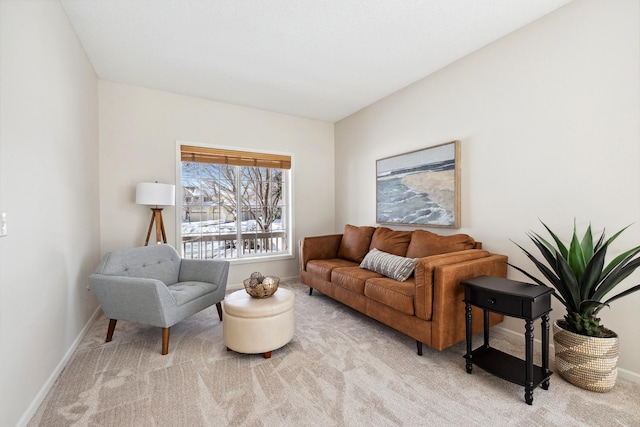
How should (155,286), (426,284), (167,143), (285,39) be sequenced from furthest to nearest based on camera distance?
(167,143) < (285,39) < (155,286) < (426,284)

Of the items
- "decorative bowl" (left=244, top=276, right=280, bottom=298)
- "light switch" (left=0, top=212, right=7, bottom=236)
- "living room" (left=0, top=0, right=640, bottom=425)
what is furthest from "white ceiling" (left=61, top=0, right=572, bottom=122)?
"decorative bowl" (left=244, top=276, right=280, bottom=298)

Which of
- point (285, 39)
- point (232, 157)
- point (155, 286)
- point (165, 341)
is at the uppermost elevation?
point (285, 39)

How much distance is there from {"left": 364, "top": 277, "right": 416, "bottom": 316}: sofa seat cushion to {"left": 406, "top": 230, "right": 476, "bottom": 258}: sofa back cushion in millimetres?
381

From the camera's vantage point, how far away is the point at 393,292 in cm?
234

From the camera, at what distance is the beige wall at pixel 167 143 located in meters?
3.31

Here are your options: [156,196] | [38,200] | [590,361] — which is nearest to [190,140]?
[156,196]

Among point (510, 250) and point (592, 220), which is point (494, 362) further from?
point (592, 220)

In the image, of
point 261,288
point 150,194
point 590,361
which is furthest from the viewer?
point 150,194

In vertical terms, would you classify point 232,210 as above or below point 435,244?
above

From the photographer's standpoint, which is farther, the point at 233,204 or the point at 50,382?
the point at 233,204

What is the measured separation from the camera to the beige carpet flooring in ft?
5.03

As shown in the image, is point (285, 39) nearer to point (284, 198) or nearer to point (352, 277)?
point (352, 277)

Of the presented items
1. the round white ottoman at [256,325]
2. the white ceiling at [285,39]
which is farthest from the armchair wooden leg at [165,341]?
the white ceiling at [285,39]

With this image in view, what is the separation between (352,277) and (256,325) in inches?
43.2
